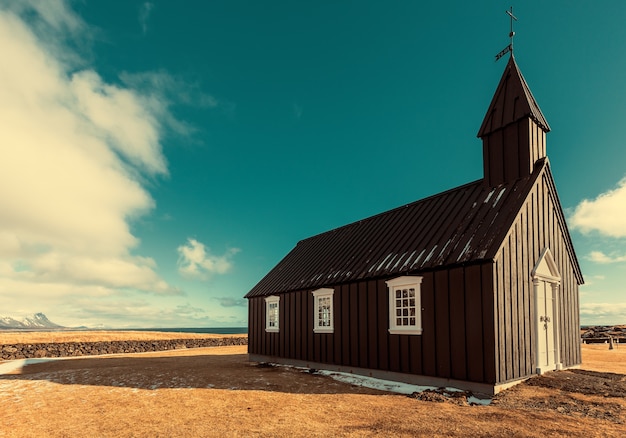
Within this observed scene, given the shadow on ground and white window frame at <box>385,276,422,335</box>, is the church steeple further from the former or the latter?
the shadow on ground

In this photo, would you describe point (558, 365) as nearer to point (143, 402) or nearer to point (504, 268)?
point (504, 268)

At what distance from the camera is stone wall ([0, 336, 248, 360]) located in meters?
25.8

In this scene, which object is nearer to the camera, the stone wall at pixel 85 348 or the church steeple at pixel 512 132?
the church steeple at pixel 512 132

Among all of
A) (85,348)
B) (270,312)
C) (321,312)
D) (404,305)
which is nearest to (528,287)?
(404,305)

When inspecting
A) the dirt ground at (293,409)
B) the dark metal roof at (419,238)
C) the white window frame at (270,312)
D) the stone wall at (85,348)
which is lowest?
the stone wall at (85,348)

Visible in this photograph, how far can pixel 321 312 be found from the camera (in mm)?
17594

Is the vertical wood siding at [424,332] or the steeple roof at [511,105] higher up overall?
the steeple roof at [511,105]

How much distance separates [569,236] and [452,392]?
306 inches

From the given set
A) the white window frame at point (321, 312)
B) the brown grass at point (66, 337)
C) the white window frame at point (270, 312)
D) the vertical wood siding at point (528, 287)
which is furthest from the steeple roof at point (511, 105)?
the brown grass at point (66, 337)

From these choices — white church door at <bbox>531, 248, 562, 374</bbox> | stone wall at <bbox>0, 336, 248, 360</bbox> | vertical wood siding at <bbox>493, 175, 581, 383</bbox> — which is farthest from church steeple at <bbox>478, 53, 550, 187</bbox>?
stone wall at <bbox>0, 336, 248, 360</bbox>

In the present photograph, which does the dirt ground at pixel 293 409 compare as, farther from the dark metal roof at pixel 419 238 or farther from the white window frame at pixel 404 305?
the dark metal roof at pixel 419 238

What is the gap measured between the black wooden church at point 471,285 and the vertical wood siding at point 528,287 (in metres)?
0.03

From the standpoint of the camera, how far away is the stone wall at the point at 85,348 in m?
25.8

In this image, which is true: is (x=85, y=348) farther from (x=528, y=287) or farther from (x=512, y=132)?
(x=512, y=132)
